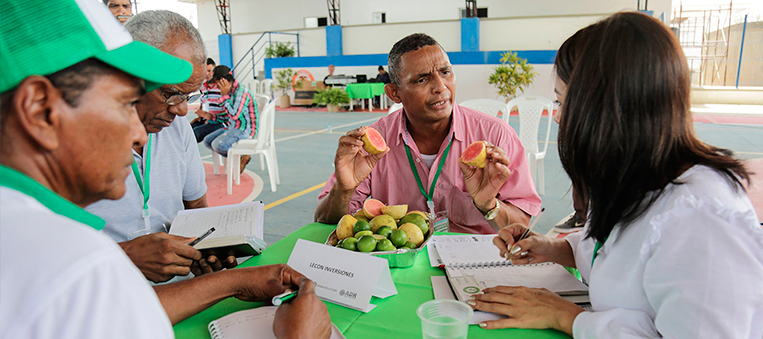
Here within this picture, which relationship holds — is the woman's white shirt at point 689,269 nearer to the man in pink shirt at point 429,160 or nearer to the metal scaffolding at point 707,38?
the man in pink shirt at point 429,160

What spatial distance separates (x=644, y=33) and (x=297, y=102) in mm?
19405

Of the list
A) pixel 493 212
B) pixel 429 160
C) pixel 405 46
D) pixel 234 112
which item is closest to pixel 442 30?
pixel 234 112

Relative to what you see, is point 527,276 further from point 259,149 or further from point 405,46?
point 259,149

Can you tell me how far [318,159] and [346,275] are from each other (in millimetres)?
7053

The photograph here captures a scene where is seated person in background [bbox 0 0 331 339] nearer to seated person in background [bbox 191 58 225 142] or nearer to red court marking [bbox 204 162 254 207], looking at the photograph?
red court marking [bbox 204 162 254 207]

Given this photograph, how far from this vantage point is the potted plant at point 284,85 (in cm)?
2000

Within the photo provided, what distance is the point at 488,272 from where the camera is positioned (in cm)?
175

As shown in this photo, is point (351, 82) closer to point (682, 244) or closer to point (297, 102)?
point (297, 102)

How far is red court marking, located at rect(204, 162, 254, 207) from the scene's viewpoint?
19.5 ft

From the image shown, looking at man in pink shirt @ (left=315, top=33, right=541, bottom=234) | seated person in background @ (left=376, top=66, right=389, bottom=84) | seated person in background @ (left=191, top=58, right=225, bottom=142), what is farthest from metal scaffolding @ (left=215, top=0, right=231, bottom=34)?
man in pink shirt @ (left=315, top=33, right=541, bottom=234)

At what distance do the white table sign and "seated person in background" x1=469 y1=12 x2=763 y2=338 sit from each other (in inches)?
14.6

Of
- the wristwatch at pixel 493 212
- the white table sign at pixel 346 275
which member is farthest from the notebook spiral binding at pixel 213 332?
the wristwatch at pixel 493 212

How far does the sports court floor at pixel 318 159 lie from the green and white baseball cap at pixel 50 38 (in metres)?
1.40

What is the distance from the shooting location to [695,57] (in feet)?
56.9
